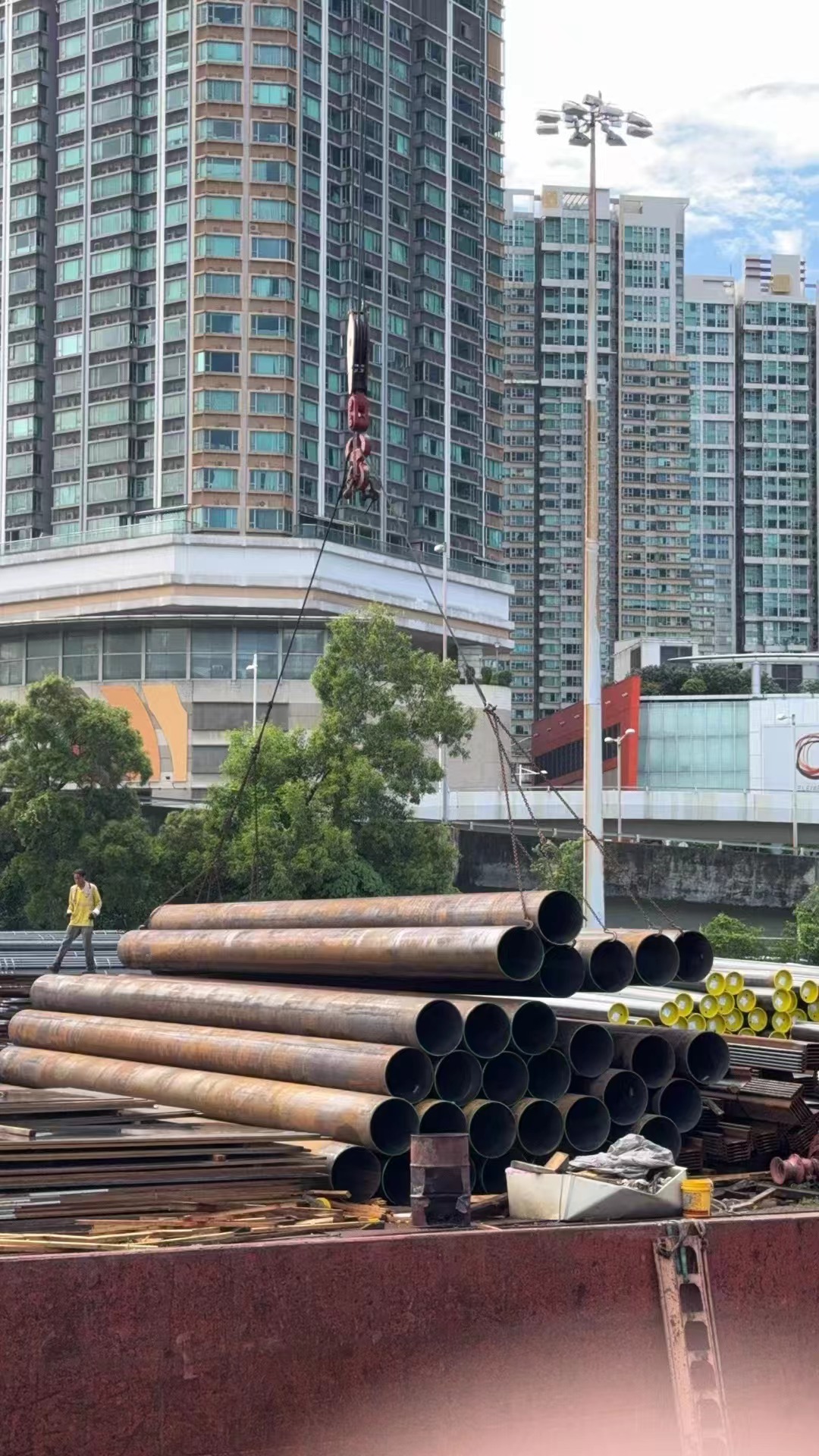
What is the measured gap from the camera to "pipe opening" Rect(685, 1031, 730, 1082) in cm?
1227

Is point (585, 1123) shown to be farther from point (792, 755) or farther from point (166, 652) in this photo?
point (792, 755)

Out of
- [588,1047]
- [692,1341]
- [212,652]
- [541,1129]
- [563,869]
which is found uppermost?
[212,652]

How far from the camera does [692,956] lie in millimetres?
12570

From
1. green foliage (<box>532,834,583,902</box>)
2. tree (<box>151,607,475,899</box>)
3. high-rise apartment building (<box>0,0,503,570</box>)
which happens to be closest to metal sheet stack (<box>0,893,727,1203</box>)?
tree (<box>151,607,475,899</box>)

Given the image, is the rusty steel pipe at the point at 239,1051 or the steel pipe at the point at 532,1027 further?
the steel pipe at the point at 532,1027

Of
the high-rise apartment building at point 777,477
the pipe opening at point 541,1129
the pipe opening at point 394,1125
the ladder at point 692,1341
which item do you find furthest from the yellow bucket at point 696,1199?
the high-rise apartment building at point 777,477

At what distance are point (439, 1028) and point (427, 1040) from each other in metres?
0.12

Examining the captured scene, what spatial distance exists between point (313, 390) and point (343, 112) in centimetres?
1605

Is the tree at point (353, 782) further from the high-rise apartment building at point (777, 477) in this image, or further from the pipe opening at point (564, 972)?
the high-rise apartment building at point (777, 477)

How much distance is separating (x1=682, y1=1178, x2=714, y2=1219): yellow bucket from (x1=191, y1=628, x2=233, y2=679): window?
77.2m

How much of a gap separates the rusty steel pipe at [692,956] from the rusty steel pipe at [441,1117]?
2222 mm

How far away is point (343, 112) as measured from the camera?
3745 inches

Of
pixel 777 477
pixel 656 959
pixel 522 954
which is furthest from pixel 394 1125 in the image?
pixel 777 477

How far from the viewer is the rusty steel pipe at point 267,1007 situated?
1125 cm
